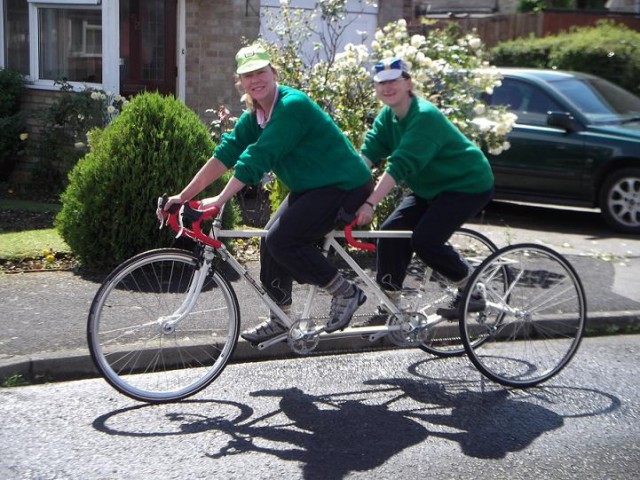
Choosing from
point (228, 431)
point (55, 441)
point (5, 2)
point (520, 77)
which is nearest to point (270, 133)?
point (228, 431)

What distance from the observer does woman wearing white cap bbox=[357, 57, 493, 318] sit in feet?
17.3

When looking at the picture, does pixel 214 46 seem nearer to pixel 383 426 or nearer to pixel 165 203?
pixel 165 203

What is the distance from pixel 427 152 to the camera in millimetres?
5266

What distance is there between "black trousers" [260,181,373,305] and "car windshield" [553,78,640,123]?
637cm

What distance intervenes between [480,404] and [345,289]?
99 centimetres

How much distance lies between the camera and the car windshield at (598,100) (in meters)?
10.9

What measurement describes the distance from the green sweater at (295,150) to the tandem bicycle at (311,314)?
0.99ft

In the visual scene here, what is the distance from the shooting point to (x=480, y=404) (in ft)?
17.4

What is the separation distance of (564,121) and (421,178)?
17.9 feet

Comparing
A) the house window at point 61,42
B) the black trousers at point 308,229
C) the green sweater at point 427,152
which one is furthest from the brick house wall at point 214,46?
the black trousers at point 308,229

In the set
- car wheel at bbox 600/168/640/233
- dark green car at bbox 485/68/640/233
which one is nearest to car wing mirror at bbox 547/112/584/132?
dark green car at bbox 485/68/640/233

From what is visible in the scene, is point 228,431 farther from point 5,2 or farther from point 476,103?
point 5,2

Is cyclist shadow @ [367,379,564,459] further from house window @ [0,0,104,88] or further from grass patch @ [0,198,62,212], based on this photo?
house window @ [0,0,104,88]

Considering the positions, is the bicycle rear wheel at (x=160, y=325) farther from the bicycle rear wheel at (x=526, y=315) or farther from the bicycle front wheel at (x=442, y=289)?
the bicycle rear wheel at (x=526, y=315)
